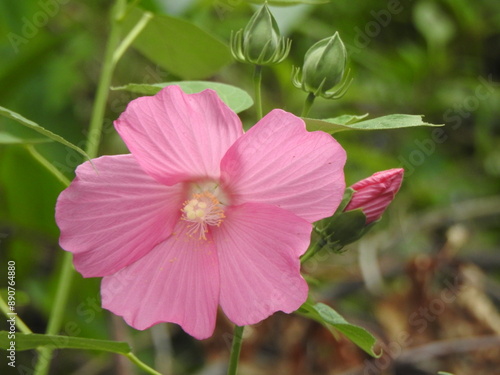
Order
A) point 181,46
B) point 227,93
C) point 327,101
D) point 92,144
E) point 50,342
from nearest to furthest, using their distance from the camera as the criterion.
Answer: point 50,342 < point 227,93 < point 92,144 < point 181,46 < point 327,101

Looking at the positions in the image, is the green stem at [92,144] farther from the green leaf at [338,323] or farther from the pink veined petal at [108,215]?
the green leaf at [338,323]

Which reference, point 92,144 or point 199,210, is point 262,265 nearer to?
point 199,210

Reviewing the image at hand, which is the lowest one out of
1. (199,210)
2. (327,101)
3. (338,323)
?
(327,101)

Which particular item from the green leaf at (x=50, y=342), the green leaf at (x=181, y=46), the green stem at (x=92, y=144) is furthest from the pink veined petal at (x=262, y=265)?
the green leaf at (x=181, y=46)

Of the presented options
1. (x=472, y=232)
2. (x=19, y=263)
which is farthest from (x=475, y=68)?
(x=19, y=263)

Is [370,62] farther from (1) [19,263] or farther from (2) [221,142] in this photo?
(2) [221,142]

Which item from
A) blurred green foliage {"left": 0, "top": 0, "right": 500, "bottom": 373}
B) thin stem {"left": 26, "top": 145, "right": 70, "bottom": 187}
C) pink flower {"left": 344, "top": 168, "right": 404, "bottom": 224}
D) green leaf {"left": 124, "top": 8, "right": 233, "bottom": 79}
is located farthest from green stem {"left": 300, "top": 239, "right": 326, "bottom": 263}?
blurred green foliage {"left": 0, "top": 0, "right": 500, "bottom": 373}

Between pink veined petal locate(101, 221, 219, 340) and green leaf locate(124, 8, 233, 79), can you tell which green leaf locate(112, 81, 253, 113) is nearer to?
pink veined petal locate(101, 221, 219, 340)

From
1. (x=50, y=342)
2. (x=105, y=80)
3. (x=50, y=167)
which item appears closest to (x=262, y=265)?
(x=50, y=342)
